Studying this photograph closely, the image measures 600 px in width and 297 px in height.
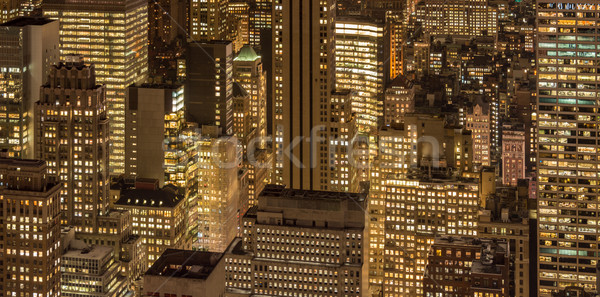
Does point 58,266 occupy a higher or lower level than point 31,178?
lower

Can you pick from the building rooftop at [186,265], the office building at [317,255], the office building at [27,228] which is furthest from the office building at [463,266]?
the office building at [27,228]

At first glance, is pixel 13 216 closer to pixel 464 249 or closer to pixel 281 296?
pixel 281 296

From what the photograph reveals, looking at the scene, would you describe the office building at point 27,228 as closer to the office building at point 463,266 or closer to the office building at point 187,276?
the office building at point 187,276

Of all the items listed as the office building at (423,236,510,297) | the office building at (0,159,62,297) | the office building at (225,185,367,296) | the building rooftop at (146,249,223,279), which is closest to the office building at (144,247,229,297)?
the building rooftop at (146,249,223,279)

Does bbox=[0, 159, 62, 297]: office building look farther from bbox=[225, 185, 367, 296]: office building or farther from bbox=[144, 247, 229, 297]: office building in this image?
bbox=[225, 185, 367, 296]: office building

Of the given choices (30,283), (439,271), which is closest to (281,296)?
(439,271)
